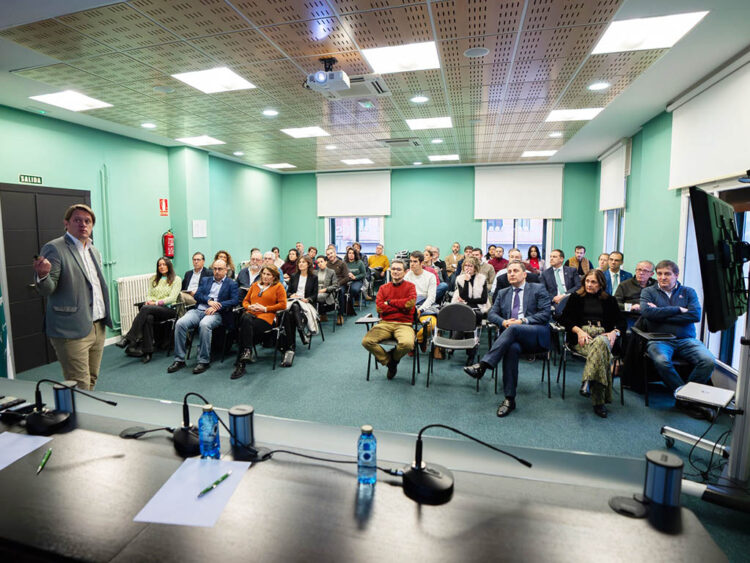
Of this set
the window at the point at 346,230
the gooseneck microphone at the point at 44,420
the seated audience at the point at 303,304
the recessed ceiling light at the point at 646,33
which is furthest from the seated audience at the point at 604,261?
the gooseneck microphone at the point at 44,420

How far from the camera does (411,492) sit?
49.2 inches

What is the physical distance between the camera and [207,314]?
16.8ft

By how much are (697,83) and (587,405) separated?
3657mm

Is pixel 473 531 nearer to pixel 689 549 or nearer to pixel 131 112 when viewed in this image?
pixel 689 549

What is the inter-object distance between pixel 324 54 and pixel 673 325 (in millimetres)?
4174

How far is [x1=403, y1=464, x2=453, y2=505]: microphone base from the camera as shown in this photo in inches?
47.8

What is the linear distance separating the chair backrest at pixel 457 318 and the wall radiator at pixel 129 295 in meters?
4.75

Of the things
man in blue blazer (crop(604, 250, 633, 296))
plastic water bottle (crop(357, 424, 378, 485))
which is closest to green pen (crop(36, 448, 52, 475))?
plastic water bottle (crop(357, 424, 378, 485))

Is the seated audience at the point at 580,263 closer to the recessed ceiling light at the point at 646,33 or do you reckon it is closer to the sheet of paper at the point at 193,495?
the recessed ceiling light at the point at 646,33

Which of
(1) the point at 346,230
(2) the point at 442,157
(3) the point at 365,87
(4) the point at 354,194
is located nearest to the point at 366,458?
(3) the point at 365,87

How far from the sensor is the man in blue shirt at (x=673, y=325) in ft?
12.4

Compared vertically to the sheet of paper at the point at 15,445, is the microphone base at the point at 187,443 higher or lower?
higher

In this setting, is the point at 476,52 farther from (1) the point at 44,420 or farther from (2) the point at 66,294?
(1) the point at 44,420

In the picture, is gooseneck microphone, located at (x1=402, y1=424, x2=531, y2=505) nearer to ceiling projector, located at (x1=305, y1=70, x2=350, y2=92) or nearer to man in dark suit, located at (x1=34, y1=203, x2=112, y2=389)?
man in dark suit, located at (x1=34, y1=203, x2=112, y2=389)
